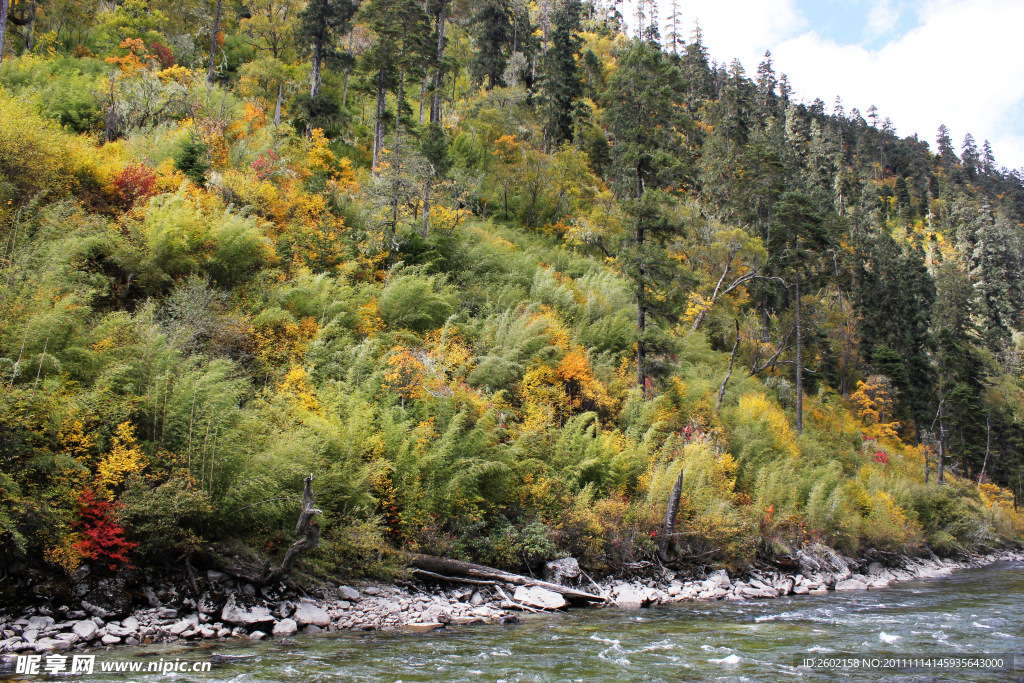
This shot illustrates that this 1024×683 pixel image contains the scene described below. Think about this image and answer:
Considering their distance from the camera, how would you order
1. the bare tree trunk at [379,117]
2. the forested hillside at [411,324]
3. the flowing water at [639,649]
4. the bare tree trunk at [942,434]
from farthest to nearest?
the bare tree trunk at [942,434], the bare tree trunk at [379,117], the forested hillside at [411,324], the flowing water at [639,649]

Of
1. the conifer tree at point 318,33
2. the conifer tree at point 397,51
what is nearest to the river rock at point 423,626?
the conifer tree at point 397,51

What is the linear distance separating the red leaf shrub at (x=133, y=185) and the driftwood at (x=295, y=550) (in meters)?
9.51

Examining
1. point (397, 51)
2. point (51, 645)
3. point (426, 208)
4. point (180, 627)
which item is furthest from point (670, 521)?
point (397, 51)

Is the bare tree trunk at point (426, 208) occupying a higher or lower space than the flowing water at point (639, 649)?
higher

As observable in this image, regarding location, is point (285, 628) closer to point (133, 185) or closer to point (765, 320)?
point (133, 185)

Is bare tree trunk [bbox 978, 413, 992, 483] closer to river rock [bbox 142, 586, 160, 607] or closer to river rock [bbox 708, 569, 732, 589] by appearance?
river rock [bbox 708, 569, 732, 589]

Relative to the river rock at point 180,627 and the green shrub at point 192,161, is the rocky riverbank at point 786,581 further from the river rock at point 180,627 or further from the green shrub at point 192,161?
the green shrub at point 192,161

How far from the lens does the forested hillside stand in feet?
24.9

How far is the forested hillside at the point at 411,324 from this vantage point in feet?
24.9

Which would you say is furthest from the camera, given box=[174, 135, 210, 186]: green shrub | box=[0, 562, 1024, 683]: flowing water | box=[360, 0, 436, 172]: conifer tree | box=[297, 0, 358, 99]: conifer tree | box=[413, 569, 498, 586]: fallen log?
box=[297, 0, 358, 99]: conifer tree

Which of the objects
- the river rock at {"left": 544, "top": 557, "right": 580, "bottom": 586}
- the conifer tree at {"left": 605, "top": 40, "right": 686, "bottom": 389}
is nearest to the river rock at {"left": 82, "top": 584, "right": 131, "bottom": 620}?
the river rock at {"left": 544, "top": 557, "right": 580, "bottom": 586}

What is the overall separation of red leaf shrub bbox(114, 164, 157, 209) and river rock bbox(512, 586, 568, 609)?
11.7 meters

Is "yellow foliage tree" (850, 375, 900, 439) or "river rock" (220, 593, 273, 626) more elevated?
"yellow foliage tree" (850, 375, 900, 439)

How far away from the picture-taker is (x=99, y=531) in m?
6.54
